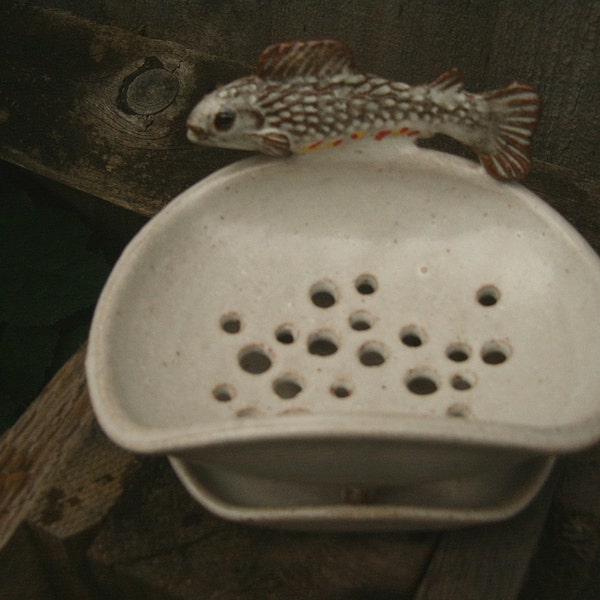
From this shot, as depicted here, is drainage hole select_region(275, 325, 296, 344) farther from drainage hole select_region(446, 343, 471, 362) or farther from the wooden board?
the wooden board

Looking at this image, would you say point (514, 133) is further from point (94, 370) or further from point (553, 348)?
point (94, 370)

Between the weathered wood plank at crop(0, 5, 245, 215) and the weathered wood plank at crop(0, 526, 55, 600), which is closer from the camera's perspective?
the weathered wood plank at crop(0, 526, 55, 600)

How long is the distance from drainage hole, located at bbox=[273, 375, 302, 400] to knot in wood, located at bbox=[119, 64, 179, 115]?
0.60 metres

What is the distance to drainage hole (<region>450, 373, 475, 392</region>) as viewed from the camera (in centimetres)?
105

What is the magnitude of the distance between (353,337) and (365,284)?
0.31ft

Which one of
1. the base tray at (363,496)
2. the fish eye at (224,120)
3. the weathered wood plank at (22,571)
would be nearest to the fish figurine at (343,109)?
the fish eye at (224,120)

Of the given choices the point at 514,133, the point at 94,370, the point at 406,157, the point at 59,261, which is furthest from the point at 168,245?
the point at 59,261

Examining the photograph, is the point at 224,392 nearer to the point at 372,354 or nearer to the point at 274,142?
the point at 372,354

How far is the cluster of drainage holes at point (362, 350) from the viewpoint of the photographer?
1.06 metres

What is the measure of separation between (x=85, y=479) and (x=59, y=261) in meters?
0.59

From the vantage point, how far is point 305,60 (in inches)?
42.8

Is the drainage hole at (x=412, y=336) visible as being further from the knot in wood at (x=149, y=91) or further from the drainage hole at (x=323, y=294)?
the knot in wood at (x=149, y=91)

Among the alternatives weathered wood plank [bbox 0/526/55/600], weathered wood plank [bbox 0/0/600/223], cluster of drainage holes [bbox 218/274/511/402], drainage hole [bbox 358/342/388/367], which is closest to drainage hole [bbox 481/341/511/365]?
cluster of drainage holes [bbox 218/274/511/402]

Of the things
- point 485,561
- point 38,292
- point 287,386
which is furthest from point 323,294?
point 38,292
